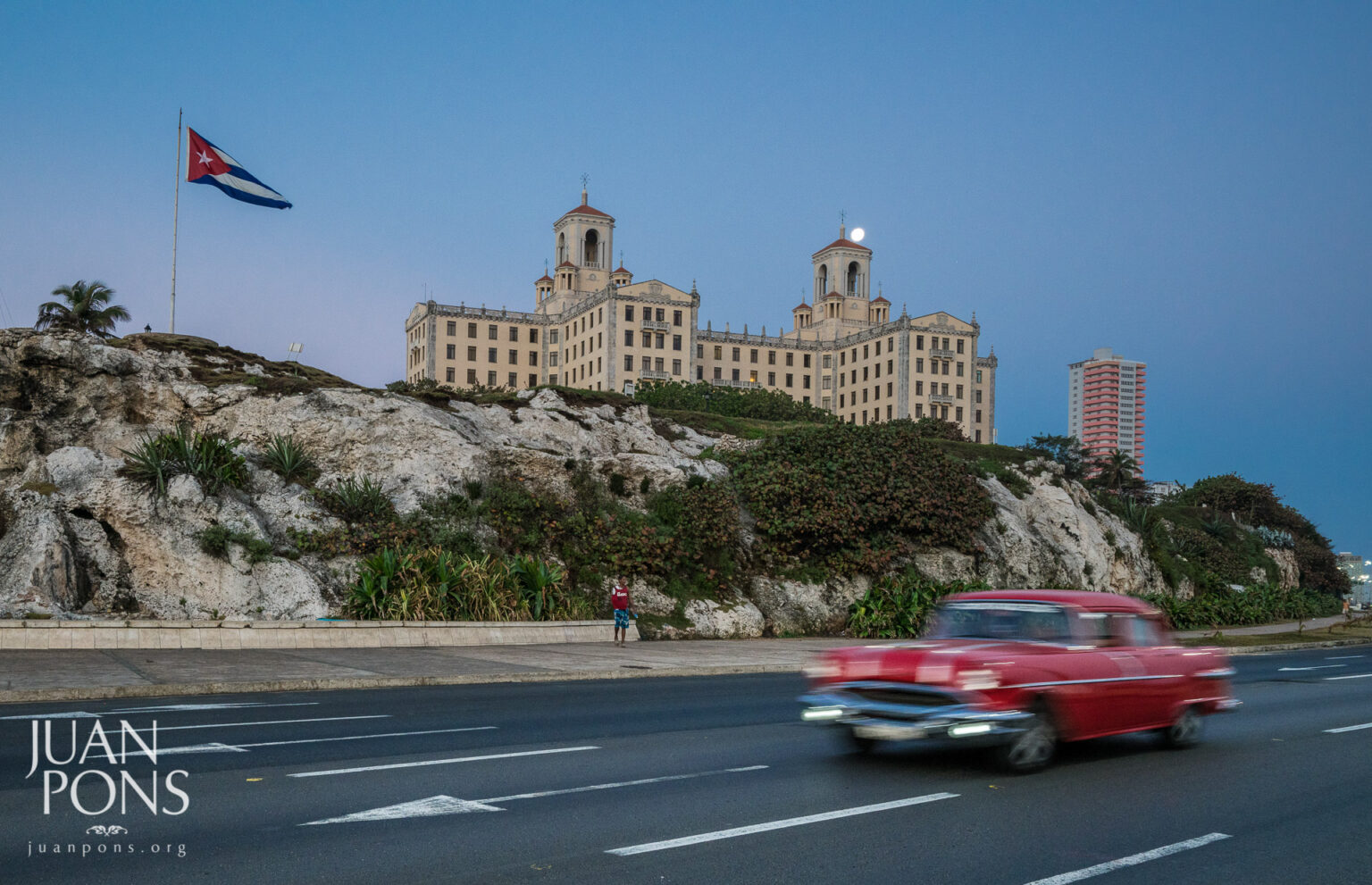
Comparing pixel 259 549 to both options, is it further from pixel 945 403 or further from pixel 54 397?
pixel 945 403

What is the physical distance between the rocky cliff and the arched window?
104 m

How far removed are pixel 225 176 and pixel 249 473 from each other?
10334mm

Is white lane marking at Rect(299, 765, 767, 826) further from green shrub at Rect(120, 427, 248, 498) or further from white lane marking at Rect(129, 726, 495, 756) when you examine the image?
green shrub at Rect(120, 427, 248, 498)

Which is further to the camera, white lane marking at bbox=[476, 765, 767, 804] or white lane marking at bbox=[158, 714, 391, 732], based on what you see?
white lane marking at bbox=[158, 714, 391, 732]

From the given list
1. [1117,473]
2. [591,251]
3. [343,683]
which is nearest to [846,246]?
[591,251]

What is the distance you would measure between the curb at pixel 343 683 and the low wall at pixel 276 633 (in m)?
4.63

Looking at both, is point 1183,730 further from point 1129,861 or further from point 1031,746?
point 1129,861

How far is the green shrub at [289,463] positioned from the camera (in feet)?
87.5

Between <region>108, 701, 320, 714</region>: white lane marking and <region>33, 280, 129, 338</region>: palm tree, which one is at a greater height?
<region>33, 280, 129, 338</region>: palm tree

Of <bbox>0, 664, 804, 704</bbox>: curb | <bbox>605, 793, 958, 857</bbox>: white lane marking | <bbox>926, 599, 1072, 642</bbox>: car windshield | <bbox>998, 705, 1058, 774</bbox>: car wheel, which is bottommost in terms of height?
<bbox>0, 664, 804, 704</bbox>: curb

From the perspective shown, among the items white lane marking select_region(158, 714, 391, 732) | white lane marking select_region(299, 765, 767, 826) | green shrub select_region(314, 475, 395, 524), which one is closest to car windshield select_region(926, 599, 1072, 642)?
white lane marking select_region(299, 765, 767, 826)

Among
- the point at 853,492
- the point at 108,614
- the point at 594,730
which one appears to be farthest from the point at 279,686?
the point at 853,492

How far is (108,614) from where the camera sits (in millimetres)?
21312

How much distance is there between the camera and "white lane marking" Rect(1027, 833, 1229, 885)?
243 inches
